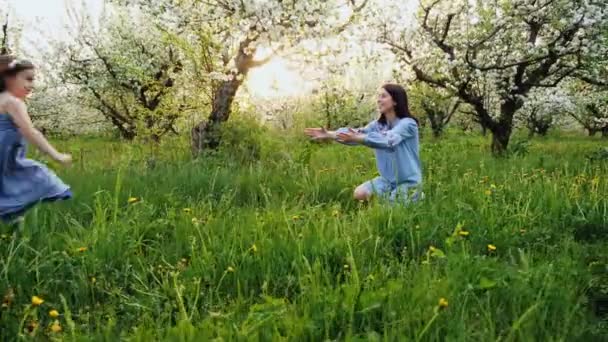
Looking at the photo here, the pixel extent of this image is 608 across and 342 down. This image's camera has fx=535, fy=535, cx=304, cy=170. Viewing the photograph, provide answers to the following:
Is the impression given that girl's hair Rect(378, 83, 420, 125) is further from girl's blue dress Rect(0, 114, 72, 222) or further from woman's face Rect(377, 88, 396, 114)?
girl's blue dress Rect(0, 114, 72, 222)

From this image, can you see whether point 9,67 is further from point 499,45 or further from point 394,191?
point 499,45

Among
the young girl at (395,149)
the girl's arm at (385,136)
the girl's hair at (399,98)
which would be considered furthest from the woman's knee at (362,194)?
the girl's hair at (399,98)

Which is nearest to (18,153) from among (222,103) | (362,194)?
(362,194)

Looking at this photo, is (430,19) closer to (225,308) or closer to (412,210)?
(412,210)

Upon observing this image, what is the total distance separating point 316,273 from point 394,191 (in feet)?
7.67

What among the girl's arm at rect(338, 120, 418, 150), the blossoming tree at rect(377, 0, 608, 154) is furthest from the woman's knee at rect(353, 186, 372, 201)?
the blossoming tree at rect(377, 0, 608, 154)

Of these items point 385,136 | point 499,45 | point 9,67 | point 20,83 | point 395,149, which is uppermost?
point 499,45

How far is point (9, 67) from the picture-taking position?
171 inches

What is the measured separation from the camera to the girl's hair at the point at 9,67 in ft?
14.2

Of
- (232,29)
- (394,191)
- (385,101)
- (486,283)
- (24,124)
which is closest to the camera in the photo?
(486,283)

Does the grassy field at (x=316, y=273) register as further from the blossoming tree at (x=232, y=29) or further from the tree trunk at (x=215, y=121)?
the blossoming tree at (x=232, y=29)

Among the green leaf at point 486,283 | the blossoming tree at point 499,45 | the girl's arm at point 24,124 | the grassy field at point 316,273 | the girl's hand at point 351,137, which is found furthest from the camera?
the blossoming tree at point 499,45

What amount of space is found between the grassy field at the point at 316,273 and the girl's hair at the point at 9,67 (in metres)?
1.10

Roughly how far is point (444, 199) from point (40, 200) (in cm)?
349
